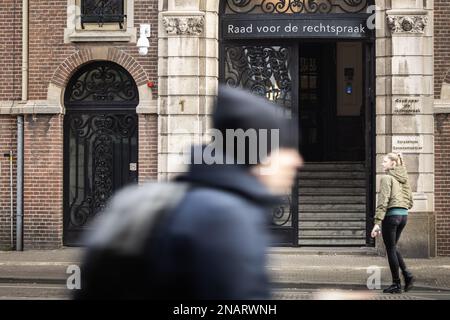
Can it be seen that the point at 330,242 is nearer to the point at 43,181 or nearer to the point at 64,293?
the point at 43,181

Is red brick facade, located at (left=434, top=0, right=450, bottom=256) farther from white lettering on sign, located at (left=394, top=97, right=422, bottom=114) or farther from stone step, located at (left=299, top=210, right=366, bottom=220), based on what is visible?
stone step, located at (left=299, top=210, right=366, bottom=220)

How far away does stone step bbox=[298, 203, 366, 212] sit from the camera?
18.4m

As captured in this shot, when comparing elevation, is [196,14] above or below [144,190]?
above

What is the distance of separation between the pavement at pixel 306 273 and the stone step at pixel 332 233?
1.68 ft

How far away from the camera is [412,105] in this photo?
16.0m

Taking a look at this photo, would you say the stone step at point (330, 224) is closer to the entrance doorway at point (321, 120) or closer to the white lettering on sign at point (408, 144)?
the entrance doorway at point (321, 120)

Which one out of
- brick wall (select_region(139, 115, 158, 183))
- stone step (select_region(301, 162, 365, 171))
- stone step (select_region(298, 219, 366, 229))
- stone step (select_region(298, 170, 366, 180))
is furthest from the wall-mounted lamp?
stone step (select_region(301, 162, 365, 171))

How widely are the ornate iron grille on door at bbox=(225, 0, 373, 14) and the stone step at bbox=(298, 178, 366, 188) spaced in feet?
15.3
